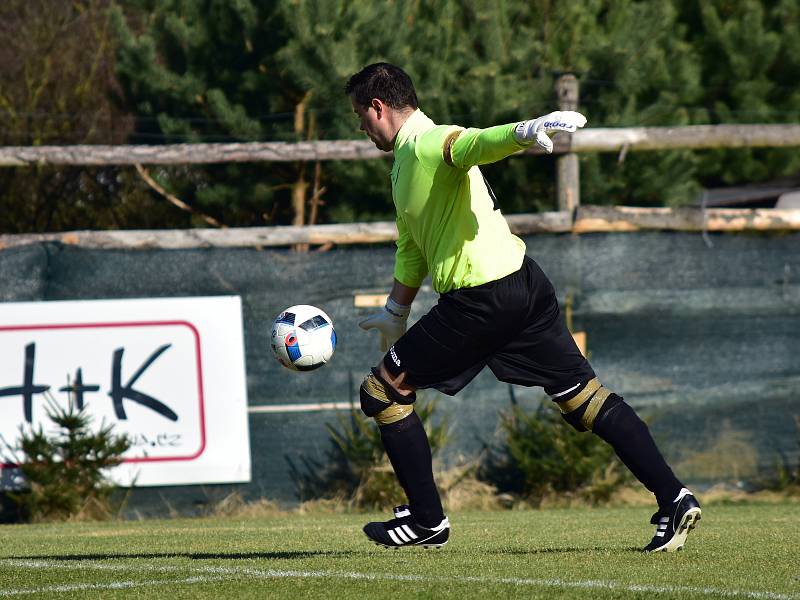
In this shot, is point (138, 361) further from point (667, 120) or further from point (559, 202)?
point (667, 120)

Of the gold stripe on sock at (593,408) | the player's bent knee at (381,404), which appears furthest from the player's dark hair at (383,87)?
the gold stripe on sock at (593,408)

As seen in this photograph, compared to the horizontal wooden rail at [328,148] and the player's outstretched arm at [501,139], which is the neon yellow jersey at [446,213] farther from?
the horizontal wooden rail at [328,148]

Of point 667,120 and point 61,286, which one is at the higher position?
point 667,120

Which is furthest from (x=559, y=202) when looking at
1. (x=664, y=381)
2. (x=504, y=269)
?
(x=504, y=269)

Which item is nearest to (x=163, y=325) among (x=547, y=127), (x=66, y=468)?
(x=66, y=468)

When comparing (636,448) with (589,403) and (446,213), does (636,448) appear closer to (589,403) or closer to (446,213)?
(589,403)

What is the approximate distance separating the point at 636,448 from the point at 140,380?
185 inches

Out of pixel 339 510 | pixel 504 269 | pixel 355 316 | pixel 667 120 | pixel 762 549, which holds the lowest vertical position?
pixel 339 510

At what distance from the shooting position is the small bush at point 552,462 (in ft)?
29.3

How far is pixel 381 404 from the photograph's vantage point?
5184 millimetres

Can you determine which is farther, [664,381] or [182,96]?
[182,96]

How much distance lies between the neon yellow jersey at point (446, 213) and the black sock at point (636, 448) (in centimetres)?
71

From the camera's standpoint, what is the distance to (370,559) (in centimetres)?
518

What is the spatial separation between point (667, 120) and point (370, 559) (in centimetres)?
838
